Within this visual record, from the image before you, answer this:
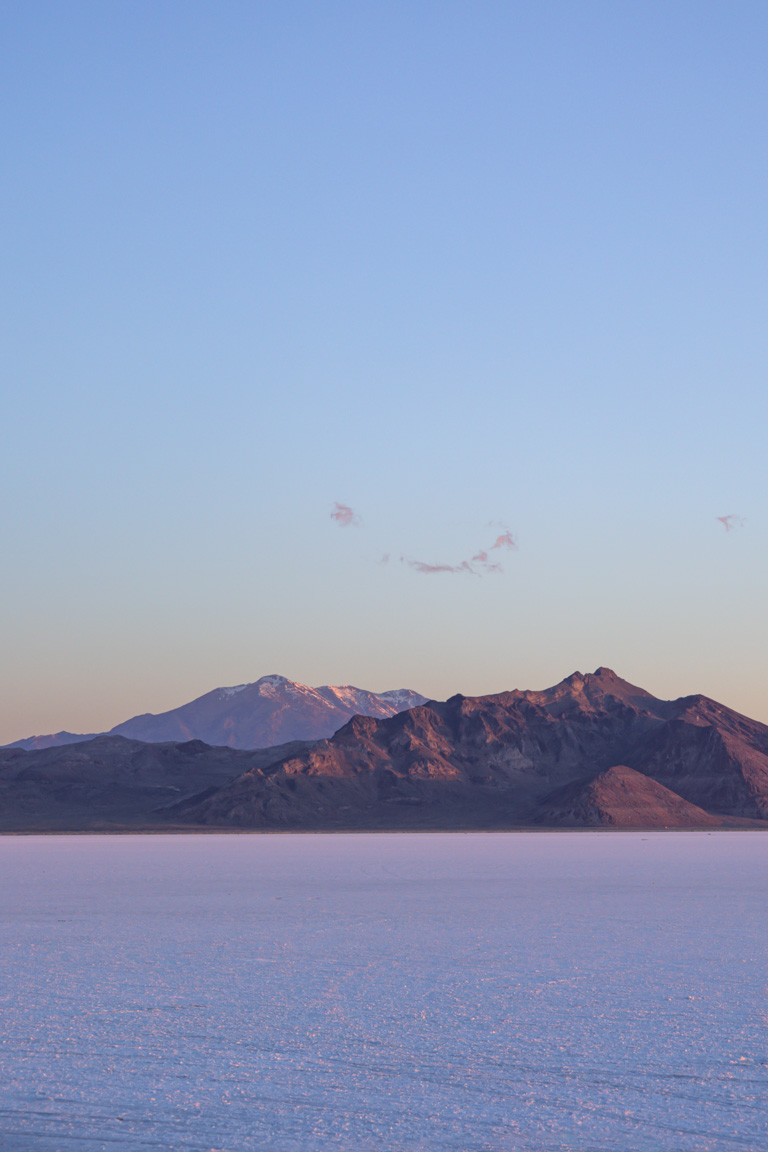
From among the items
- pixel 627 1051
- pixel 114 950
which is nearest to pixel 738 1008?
pixel 627 1051

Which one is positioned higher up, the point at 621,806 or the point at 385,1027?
the point at 621,806

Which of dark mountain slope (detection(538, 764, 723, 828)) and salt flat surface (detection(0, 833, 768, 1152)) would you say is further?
dark mountain slope (detection(538, 764, 723, 828))

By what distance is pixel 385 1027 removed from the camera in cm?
1780

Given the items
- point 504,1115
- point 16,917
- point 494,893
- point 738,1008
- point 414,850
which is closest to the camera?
point 504,1115

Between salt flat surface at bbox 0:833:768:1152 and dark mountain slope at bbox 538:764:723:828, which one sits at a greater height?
dark mountain slope at bbox 538:764:723:828

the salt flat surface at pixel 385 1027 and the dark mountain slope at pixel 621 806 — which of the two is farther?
the dark mountain slope at pixel 621 806

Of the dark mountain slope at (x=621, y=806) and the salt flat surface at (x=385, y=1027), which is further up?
the dark mountain slope at (x=621, y=806)

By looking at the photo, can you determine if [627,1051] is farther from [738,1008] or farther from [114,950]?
[114,950]

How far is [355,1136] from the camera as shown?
12.4 m

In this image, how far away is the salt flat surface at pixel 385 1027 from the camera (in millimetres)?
12781

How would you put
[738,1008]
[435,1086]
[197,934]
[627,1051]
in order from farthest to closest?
1. [197,934]
2. [738,1008]
3. [627,1051]
4. [435,1086]

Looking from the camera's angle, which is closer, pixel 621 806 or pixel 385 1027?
pixel 385 1027

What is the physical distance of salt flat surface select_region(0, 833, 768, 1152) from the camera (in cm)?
1278

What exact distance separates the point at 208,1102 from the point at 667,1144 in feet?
17.8
